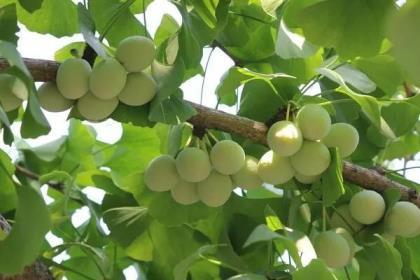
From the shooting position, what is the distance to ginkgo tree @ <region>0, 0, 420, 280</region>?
3.13 feet

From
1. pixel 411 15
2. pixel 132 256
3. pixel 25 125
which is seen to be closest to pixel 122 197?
pixel 132 256

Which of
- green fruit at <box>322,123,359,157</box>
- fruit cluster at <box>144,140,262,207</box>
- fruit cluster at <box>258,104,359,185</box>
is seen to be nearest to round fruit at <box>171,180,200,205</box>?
fruit cluster at <box>144,140,262,207</box>

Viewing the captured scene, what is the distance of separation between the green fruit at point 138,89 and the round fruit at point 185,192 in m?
0.19

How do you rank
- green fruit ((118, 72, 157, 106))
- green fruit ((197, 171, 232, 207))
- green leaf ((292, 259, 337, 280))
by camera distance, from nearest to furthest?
green leaf ((292, 259, 337, 280)), green fruit ((118, 72, 157, 106)), green fruit ((197, 171, 232, 207))

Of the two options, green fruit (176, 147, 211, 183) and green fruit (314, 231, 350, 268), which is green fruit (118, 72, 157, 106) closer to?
green fruit (176, 147, 211, 183)

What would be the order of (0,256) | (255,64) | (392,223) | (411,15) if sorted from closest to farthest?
1. (411,15)
2. (0,256)
3. (392,223)
4. (255,64)

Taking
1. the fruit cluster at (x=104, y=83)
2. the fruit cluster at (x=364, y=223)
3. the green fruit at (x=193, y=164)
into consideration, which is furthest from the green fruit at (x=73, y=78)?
the fruit cluster at (x=364, y=223)

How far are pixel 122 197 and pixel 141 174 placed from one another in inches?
5.2

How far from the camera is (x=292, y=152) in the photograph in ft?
3.54

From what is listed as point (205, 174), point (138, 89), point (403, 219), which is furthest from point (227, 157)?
point (403, 219)

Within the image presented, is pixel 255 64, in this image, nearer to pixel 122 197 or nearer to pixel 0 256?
pixel 122 197

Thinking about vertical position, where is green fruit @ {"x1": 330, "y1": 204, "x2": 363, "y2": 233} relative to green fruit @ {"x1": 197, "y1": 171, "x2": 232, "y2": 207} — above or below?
below

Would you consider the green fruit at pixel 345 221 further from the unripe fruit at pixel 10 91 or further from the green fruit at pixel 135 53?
the unripe fruit at pixel 10 91

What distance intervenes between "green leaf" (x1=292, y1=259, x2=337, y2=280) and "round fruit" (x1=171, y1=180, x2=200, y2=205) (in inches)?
11.5
